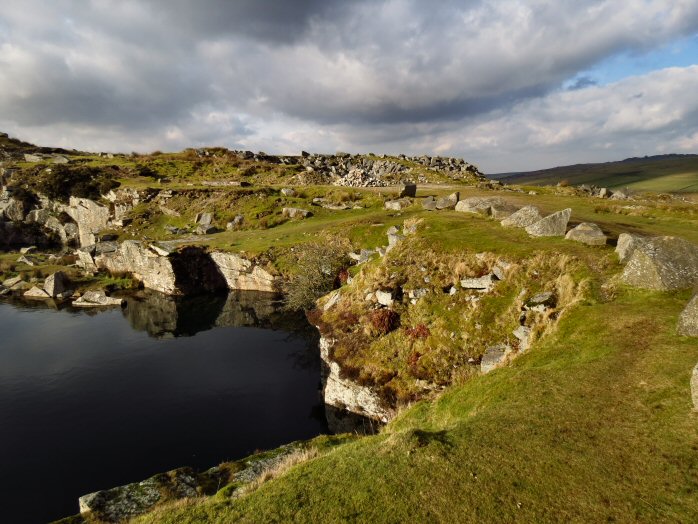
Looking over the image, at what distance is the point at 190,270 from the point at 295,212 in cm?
2586

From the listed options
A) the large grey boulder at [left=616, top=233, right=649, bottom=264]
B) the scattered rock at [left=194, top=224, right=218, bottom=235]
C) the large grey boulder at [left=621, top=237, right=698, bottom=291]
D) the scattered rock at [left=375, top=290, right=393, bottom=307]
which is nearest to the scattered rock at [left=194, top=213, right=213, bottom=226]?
the scattered rock at [left=194, top=224, right=218, bottom=235]

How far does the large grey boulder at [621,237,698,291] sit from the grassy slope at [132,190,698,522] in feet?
11.9

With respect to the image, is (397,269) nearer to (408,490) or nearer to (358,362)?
(358,362)

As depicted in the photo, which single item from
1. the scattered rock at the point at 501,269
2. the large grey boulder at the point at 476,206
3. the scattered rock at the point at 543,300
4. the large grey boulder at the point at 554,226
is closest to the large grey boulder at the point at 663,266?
the scattered rock at the point at 543,300

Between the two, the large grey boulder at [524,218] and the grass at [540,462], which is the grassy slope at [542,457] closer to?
the grass at [540,462]

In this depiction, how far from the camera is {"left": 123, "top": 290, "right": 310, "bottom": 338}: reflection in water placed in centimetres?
5922

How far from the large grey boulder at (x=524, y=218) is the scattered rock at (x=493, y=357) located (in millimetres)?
17504

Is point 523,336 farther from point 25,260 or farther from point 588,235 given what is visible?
point 25,260

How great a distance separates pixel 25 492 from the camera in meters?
27.3

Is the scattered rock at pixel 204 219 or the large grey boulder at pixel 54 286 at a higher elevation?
the scattered rock at pixel 204 219

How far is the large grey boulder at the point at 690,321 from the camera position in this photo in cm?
1748

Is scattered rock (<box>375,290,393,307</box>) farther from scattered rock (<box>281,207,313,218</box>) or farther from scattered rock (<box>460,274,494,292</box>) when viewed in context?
scattered rock (<box>281,207,313,218</box>)

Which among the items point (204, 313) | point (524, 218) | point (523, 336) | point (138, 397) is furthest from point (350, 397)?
point (204, 313)

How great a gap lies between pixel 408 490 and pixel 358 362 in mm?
20128
